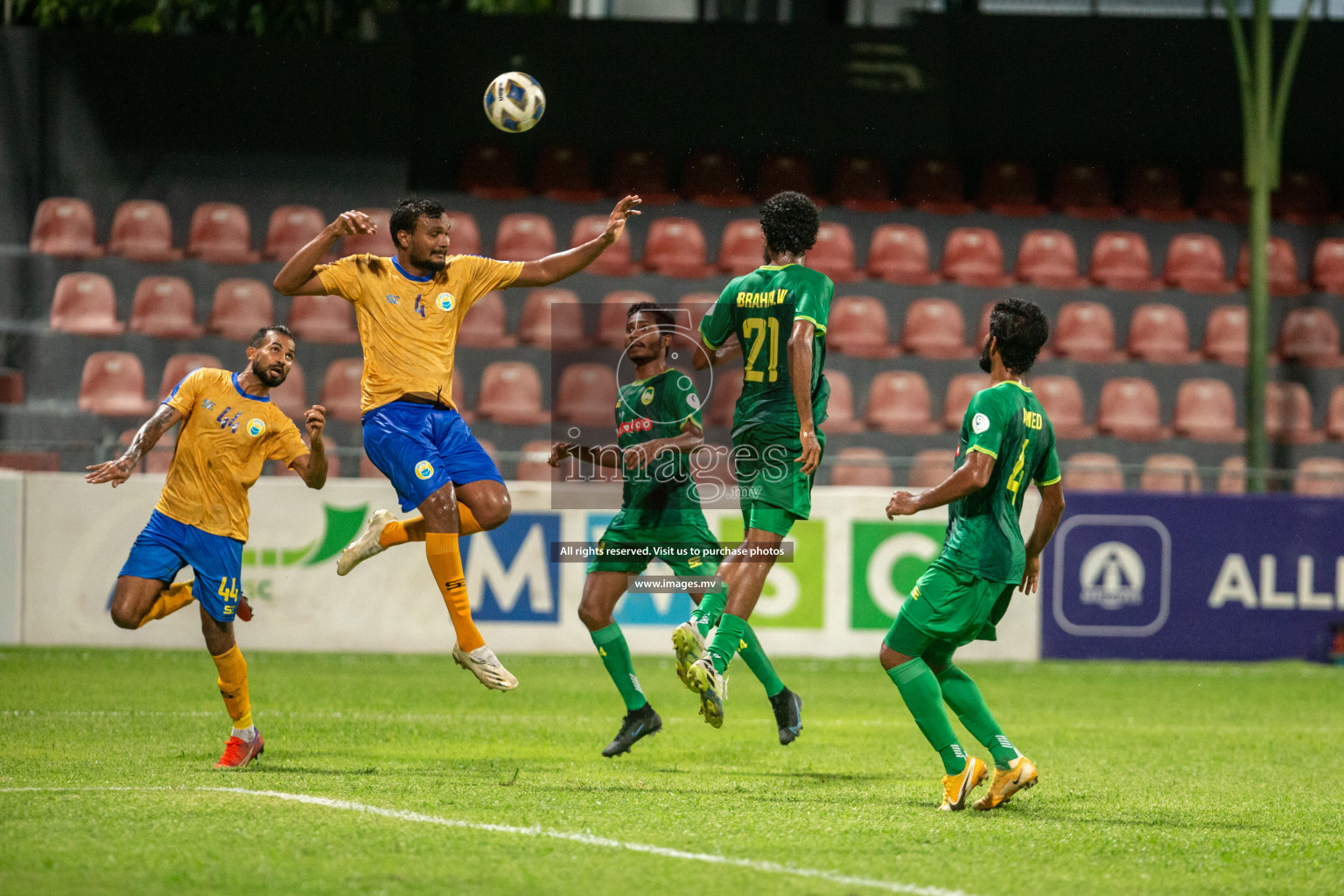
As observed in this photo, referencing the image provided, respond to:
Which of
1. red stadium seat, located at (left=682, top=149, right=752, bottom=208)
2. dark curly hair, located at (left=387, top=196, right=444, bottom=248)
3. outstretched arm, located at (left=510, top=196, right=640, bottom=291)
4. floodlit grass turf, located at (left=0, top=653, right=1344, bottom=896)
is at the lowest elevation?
floodlit grass turf, located at (left=0, top=653, right=1344, bottom=896)

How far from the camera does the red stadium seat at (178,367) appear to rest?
45.1 feet

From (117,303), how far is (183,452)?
27.8 feet

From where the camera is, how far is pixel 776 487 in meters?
7.14

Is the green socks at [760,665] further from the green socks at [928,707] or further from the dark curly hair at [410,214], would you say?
the dark curly hair at [410,214]

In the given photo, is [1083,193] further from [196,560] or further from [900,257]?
[196,560]

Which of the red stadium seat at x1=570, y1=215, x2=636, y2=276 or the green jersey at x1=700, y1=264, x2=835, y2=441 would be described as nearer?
the green jersey at x1=700, y1=264, x2=835, y2=441

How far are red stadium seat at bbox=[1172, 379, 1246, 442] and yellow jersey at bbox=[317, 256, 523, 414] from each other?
991cm

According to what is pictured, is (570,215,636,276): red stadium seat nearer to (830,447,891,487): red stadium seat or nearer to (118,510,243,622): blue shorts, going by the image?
(830,447,891,487): red stadium seat

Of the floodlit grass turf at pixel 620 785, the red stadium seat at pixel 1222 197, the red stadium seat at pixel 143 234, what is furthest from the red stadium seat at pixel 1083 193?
the red stadium seat at pixel 143 234

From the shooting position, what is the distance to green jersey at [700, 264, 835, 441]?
274 inches

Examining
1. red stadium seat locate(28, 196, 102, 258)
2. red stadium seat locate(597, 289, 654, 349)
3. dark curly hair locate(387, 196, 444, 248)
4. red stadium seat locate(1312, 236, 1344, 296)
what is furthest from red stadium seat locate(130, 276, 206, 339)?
red stadium seat locate(1312, 236, 1344, 296)

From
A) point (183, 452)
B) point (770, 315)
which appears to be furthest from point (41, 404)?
point (770, 315)

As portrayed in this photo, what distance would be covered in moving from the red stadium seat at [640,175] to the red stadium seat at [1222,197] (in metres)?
6.31

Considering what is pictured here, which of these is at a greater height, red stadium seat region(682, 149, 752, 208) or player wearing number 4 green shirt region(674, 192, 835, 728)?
red stadium seat region(682, 149, 752, 208)
